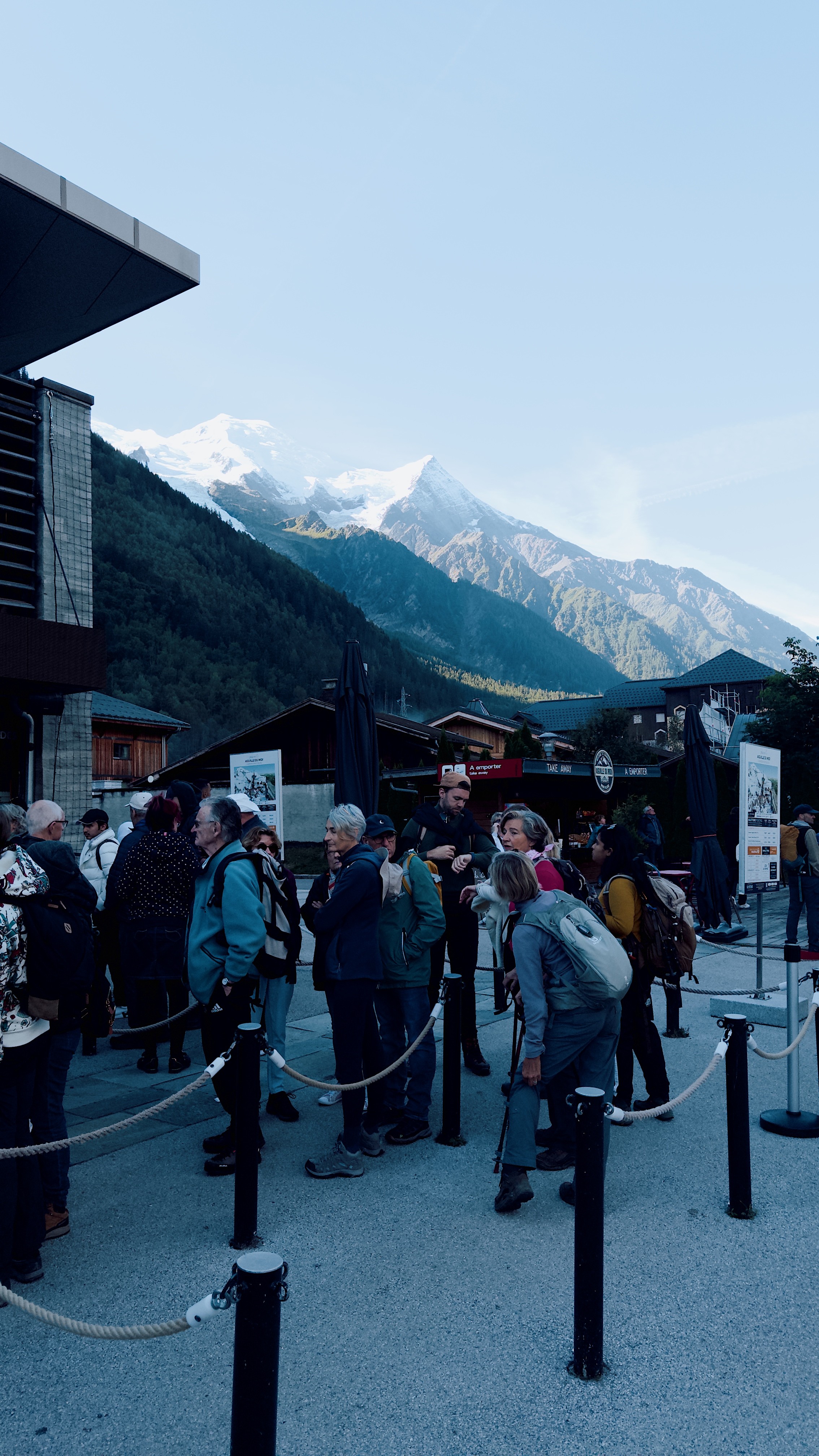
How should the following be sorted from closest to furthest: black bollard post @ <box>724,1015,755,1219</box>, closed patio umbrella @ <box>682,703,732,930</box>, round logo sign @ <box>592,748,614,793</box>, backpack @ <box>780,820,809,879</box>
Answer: black bollard post @ <box>724,1015,755,1219</box> < backpack @ <box>780,820,809,879</box> < closed patio umbrella @ <box>682,703,732,930</box> < round logo sign @ <box>592,748,614,793</box>

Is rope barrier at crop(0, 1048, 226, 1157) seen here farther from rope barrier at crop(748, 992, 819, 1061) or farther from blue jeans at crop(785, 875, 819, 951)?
blue jeans at crop(785, 875, 819, 951)

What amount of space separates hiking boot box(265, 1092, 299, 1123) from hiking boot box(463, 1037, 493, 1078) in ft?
4.79

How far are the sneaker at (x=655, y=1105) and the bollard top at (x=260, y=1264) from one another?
154 inches

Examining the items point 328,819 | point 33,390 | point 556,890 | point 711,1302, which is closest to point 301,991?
point 328,819

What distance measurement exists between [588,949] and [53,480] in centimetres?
977

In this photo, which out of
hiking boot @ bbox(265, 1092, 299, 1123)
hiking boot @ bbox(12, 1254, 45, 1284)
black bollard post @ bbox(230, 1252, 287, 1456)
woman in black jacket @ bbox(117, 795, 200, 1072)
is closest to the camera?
black bollard post @ bbox(230, 1252, 287, 1456)

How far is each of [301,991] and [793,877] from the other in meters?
6.45

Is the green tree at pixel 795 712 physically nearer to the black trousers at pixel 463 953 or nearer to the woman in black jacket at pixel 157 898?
the black trousers at pixel 463 953

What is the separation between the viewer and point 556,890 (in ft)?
14.6

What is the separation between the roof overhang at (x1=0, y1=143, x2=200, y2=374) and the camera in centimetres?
1003

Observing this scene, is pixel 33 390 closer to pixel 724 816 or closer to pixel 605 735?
pixel 724 816

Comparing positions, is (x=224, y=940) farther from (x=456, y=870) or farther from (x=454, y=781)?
(x=454, y=781)

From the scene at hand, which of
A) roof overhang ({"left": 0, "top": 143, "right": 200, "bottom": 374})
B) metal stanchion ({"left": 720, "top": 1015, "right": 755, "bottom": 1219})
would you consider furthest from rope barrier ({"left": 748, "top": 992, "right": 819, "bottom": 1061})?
roof overhang ({"left": 0, "top": 143, "right": 200, "bottom": 374})

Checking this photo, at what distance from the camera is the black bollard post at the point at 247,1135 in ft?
11.7
